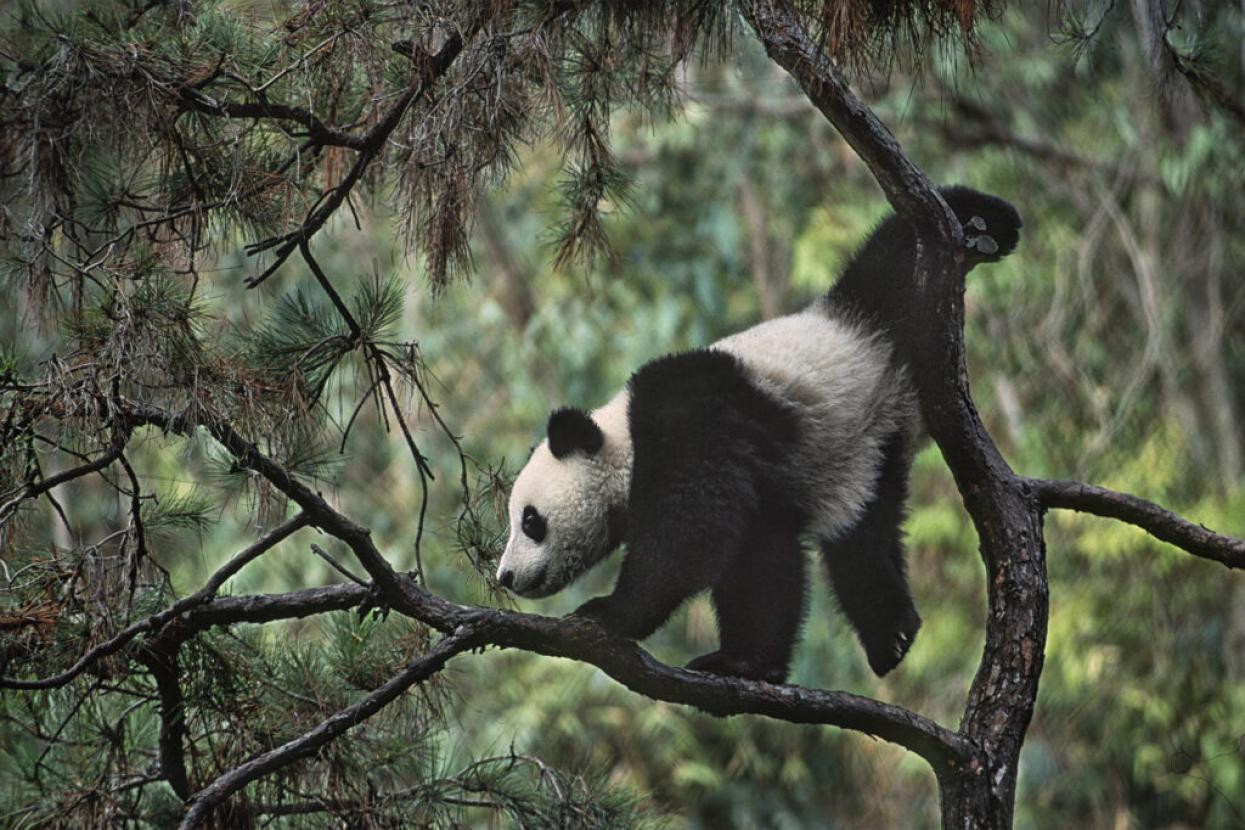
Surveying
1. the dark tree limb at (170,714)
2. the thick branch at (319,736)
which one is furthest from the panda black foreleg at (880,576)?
the dark tree limb at (170,714)

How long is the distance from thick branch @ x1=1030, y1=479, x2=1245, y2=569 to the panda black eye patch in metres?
1.00

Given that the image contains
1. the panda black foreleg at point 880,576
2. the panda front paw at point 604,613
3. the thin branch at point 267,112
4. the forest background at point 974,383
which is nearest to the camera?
the thin branch at point 267,112

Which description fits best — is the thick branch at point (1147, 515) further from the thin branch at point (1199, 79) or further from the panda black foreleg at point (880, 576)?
the thin branch at point (1199, 79)

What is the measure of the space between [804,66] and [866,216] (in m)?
4.72

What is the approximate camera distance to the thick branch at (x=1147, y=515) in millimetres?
2568

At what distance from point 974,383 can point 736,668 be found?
4.67 metres

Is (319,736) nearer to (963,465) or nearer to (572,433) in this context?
(572,433)

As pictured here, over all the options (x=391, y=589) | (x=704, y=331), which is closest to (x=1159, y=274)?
(x=704, y=331)

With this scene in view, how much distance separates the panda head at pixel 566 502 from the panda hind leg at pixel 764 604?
304mm

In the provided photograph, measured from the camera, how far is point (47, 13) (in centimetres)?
231

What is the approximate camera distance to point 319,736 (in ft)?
7.08

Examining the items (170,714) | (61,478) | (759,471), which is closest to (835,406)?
(759,471)

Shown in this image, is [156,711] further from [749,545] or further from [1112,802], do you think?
[1112,802]

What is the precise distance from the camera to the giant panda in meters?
2.74
